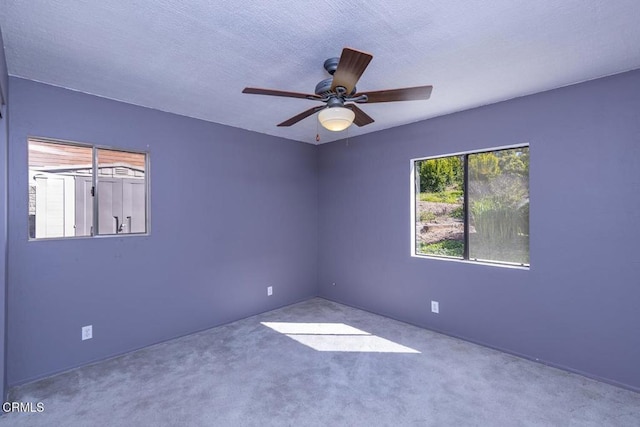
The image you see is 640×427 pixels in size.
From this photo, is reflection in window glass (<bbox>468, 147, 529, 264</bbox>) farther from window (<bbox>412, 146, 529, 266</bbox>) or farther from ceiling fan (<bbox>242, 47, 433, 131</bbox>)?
ceiling fan (<bbox>242, 47, 433, 131</bbox>)

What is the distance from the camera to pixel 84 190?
9.05 ft

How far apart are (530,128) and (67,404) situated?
14.0 ft

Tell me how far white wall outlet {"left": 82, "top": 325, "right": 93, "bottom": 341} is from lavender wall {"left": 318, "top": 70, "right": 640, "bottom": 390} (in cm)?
315

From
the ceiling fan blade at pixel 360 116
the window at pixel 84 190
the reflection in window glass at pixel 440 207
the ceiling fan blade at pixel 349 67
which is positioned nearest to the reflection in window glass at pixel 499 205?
the reflection in window glass at pixel 440 207

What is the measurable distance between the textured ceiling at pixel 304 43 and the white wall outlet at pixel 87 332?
206 cm

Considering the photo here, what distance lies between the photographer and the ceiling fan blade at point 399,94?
1882mm

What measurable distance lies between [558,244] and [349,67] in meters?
2.39

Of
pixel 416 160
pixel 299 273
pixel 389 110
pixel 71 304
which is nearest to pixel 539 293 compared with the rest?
pixel 416 160

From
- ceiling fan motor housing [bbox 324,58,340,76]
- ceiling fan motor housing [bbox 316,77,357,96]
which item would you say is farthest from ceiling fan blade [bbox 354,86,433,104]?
ceiling fan motor housing [bbox 324,58,340,76]

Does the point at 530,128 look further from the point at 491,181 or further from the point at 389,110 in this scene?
the point at 389,110

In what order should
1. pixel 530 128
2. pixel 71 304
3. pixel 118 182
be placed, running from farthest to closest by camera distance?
pixel 118 182 < pixel 530 128 < pixel 71 304

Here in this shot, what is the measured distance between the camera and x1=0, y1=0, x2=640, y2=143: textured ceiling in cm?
Answer: 162

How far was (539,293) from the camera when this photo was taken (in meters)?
2.72

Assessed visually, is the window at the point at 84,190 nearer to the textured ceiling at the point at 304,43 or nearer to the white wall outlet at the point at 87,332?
the textured ceiling at the point at 304,43
